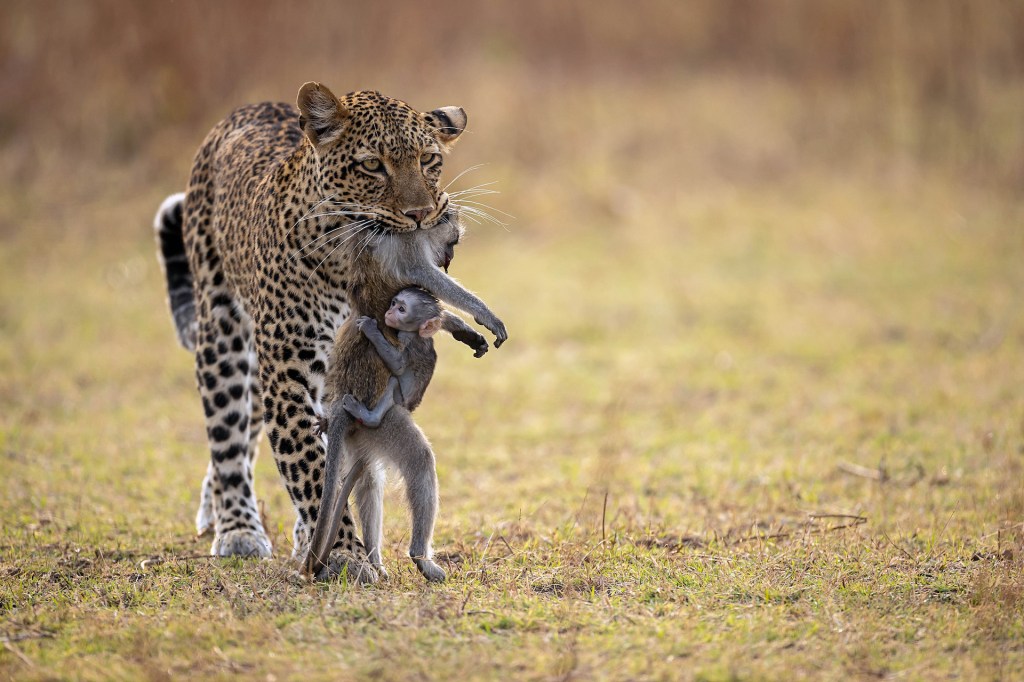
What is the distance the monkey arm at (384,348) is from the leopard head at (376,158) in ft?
1.51

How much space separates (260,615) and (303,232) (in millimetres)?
1696

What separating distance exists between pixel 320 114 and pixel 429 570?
Answer: 1991 mm

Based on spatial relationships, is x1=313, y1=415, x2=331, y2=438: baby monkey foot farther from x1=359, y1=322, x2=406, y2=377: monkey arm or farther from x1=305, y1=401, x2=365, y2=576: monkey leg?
x1=359, y1=322, x2=406, y2=377: monkey arm

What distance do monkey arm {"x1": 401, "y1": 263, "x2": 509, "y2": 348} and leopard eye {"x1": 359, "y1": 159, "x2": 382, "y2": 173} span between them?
489 mm

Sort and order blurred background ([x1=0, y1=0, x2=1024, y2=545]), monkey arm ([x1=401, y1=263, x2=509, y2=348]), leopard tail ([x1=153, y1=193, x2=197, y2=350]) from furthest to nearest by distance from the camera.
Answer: blurred background ([x1=0, y1=0, x2=1024, y2=545]) → leopard tail ([x1=153, y1=193, x2=197, y2=350]) → monkey arm ([x1=401, y1=263, x2=509, y2=348])

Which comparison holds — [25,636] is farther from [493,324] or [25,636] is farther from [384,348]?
[493,324]

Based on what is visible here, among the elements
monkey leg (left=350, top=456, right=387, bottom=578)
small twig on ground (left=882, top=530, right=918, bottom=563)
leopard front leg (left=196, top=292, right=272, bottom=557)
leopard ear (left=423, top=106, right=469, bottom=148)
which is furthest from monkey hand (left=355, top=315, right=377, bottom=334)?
small twig on ground (left=882, top=530, right=918, bottom=563)

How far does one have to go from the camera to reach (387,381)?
5.31m

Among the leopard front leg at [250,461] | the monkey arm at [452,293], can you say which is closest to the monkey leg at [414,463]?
the monkey arm at [452,293]

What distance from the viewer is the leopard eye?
554cm

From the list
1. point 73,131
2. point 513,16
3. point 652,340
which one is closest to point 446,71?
point 513,16

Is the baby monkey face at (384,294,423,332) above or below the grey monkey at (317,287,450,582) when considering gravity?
above

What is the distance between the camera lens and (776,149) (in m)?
17.7

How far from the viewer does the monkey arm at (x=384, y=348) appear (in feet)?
17.3
